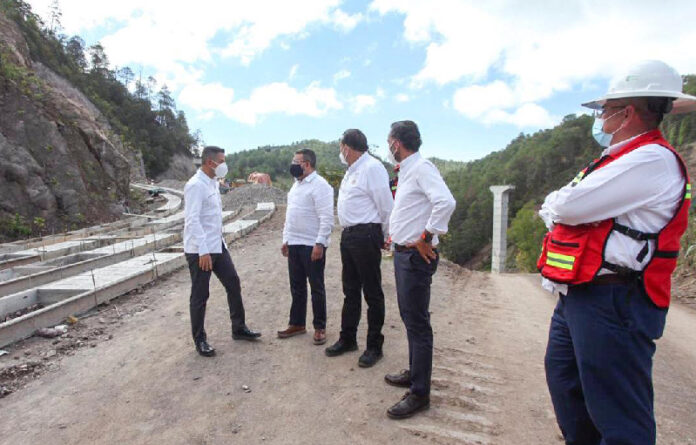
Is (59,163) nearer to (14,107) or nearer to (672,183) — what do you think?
(14,107)

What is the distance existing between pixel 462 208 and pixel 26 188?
58.1 metres

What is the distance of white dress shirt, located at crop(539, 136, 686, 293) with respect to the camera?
1669 millimetres

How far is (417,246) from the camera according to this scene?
113 inches

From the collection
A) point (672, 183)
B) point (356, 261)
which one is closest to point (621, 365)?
point (672, 183)

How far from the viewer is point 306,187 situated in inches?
172

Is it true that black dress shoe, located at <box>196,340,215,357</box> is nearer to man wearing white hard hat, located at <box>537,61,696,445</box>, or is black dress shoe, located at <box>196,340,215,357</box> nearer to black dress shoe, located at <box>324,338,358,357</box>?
black dress shoe, located at <box>324,338,358,357</box>

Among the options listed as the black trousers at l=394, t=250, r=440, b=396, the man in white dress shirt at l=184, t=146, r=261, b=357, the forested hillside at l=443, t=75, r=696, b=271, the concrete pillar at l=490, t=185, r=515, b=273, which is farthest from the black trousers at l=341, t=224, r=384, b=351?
the forested hillside at l=443, t=75, r=696, b=271

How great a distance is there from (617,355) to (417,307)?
1.39 meters

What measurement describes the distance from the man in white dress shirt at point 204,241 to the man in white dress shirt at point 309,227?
0.65 m

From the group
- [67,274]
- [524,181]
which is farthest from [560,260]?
[524,181]

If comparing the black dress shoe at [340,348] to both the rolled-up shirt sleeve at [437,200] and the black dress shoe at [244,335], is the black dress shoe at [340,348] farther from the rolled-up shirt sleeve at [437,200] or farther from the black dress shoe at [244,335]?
the rolled-up shirt sleeve at [437,200]

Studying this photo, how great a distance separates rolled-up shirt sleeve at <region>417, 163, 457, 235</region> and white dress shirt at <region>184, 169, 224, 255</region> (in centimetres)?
217

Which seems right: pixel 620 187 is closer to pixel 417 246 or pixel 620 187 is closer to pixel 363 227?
pixel 417 246

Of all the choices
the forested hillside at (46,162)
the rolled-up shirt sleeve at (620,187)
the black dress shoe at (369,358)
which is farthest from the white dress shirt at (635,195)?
the forested hillside at (46,162)
